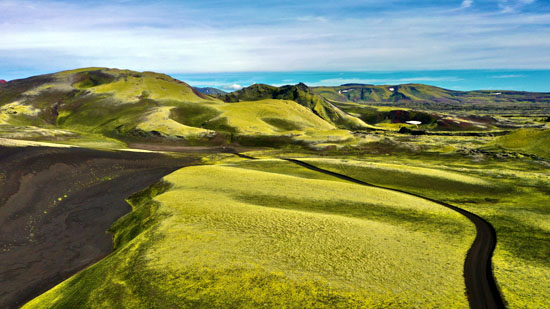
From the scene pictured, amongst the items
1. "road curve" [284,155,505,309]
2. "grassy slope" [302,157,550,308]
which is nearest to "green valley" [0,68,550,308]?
"road curve" [284,155,505,309]

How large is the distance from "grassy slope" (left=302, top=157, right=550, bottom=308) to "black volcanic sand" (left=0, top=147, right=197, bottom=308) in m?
50.2

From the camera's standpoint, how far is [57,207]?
5719cm

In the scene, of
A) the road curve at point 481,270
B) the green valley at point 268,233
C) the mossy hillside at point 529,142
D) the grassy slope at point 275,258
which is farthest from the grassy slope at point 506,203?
the mossy hillside at point 529,142

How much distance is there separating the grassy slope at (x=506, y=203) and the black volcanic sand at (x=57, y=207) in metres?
50.2

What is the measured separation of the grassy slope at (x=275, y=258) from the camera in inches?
895

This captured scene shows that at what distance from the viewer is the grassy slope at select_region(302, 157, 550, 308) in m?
26.4

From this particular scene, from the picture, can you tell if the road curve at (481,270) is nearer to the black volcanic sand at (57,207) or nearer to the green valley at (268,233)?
the green valley at (268,233)

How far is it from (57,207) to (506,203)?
8965 cm

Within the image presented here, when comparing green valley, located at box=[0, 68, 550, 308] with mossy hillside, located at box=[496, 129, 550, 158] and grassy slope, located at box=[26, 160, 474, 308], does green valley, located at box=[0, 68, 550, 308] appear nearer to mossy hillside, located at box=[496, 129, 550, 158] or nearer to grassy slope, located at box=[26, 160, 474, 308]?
grassy slope, located at box=[26, 160, 474, 308]

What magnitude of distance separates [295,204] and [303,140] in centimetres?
10115

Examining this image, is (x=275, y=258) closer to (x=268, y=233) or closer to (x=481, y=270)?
(x=268, y=233)

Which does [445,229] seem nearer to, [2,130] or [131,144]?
[131,144]

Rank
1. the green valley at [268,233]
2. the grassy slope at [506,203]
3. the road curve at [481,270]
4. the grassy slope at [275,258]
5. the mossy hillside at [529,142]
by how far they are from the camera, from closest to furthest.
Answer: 1. the grassy slope at [275,258]
2. the road curve at [481,270]
3. the green valley at [268,233]
4. the grassy slope at [506,203]
5. the mossy hillside at [529,142]

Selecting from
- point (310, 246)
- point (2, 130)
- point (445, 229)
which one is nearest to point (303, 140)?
point (445, 229)
